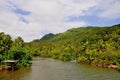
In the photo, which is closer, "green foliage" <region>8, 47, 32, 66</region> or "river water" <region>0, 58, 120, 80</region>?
"river water" <region>0, 58, 120, 80</region>

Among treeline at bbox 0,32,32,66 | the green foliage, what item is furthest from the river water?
treeline at bbox 0,32,32,66

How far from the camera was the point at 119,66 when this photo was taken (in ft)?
251

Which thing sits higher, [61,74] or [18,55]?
[18,55]

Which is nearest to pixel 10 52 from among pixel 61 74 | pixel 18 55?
pixel 18 55

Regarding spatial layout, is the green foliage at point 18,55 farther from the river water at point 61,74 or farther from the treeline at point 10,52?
the river water at point 61,74

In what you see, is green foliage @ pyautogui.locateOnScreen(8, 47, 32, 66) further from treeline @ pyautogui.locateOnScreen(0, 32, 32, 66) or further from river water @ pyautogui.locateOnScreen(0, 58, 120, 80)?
river water @ pyautogui.locateOnScreen(0, 58, 120, 80)

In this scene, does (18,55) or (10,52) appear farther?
(18,55)

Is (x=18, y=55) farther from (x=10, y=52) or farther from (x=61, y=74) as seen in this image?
(x=61, y=74)

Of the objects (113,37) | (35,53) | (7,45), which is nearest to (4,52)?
(7,45)

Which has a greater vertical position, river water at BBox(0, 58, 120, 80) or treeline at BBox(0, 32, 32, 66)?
treeline at BBox(0, 32, 32, 66)

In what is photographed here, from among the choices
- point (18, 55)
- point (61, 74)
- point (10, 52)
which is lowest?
point (61, 74)

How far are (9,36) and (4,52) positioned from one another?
671 cm

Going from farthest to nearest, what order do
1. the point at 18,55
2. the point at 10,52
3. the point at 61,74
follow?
the point at 18,55
the point at 10,52
the point at 61,74

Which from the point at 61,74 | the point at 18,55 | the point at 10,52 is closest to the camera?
the point at 61,74
